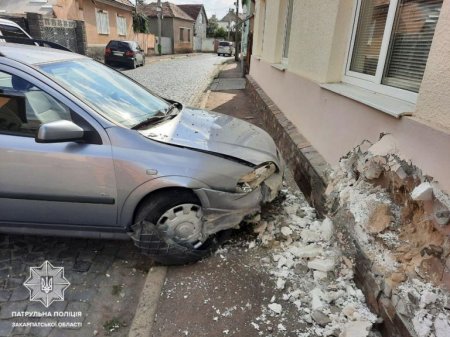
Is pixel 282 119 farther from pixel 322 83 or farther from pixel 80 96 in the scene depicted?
pixel 80 96

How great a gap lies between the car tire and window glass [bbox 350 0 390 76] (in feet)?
7.60

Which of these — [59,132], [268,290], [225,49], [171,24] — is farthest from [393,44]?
[171,24]

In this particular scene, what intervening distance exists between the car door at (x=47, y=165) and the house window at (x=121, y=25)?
25435 millimetres

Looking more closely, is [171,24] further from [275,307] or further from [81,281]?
[275,307]

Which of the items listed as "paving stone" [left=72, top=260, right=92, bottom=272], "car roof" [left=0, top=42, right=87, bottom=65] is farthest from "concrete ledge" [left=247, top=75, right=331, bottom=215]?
"car roof" [left=0, top=42, right=87, bottom=65]

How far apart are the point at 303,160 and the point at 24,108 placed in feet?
10.4

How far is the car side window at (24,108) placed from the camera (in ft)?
8.51

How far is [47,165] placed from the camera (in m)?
2.53

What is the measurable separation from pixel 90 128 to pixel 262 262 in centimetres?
179

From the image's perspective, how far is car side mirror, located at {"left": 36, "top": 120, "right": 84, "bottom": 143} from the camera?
2.38 metres

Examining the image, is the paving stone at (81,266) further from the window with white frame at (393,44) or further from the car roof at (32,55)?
the window with white frame at (393,44)

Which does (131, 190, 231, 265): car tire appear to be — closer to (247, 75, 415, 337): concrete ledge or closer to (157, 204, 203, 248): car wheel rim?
(157, 204, 203, 248): car wheel rim

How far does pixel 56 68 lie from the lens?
2801 mm

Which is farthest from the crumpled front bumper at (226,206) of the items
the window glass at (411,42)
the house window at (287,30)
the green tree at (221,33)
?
the green tree at (221,33)
